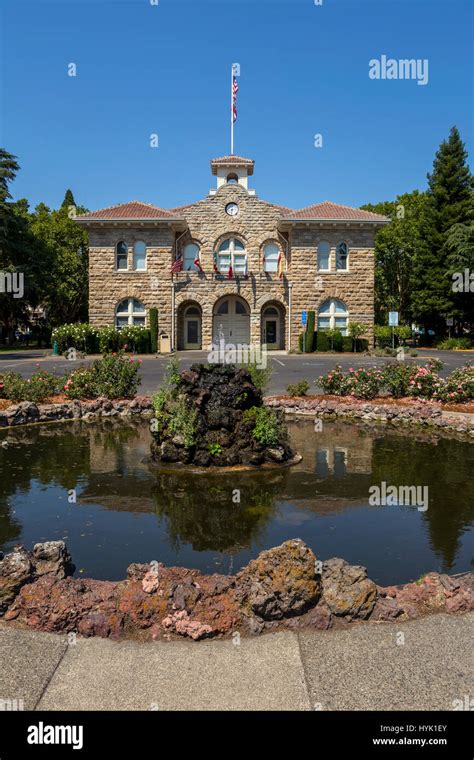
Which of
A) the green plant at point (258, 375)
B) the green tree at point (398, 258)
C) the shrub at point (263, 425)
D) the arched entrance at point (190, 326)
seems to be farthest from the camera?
the green tree at point (398, 258)

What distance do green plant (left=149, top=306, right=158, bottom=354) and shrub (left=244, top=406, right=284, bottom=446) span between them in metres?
30.0

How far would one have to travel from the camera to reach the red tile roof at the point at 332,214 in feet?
134

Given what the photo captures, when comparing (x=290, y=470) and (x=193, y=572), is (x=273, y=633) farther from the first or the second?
(x=290, y=470)

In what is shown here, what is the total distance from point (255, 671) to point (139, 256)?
39173 millimetres

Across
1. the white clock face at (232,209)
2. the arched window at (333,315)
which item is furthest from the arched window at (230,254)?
the arched window at (333,315)

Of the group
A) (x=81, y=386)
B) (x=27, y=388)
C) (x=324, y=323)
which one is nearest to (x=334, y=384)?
(x=81, y=386)

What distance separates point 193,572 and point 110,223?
37.8 m

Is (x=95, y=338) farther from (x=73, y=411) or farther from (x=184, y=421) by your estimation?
(x=184, y=421)

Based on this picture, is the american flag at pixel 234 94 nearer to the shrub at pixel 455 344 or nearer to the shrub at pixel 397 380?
the shrub at pixel 455 344

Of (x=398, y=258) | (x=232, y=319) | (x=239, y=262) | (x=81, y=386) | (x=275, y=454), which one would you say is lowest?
(x=275, y=454)

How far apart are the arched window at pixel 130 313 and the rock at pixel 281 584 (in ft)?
124

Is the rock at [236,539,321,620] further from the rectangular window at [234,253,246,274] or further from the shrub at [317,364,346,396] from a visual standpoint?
the rectangular window at [234,253,246,274]

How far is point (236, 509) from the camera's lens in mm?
8461

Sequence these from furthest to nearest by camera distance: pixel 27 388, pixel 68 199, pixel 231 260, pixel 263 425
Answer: pixel 68 199, pixel 231 260, pixel 27 388, pixel 263 425
